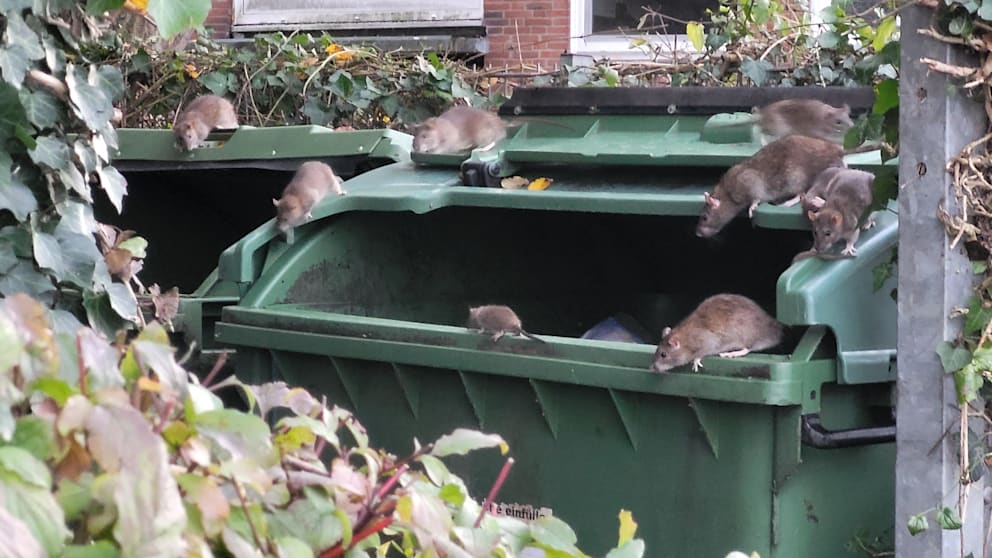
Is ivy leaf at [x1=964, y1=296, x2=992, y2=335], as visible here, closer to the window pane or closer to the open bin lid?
the open bin lid

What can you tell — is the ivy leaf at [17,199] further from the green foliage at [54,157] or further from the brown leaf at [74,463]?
the brown leaf at [74,463]

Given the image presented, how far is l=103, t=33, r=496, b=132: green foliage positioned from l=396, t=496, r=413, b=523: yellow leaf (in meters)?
6.58

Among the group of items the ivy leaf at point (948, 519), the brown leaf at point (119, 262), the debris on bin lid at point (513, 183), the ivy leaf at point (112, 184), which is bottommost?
the ivy leaf at point (948, 519)

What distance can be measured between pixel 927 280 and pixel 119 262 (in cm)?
205

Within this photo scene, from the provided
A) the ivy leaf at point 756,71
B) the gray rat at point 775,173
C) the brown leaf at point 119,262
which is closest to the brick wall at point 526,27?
the ivy leaf at point 756,71

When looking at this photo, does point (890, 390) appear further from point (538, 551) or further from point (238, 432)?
point (238, 432)

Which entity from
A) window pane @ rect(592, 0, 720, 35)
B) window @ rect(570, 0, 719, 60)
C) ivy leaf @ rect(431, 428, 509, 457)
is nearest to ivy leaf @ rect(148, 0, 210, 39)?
ivy leaf @ rect(431, 428, 509, 457)

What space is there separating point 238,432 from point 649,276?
15.2 feet

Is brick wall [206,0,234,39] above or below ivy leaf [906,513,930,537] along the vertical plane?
above

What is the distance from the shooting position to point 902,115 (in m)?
3.71

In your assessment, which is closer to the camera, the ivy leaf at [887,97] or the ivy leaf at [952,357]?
the ivy leaf at [952,357]

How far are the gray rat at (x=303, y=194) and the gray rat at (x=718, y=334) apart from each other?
153cm

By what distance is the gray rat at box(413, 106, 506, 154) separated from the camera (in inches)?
229

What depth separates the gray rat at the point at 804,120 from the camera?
4.84 metres
